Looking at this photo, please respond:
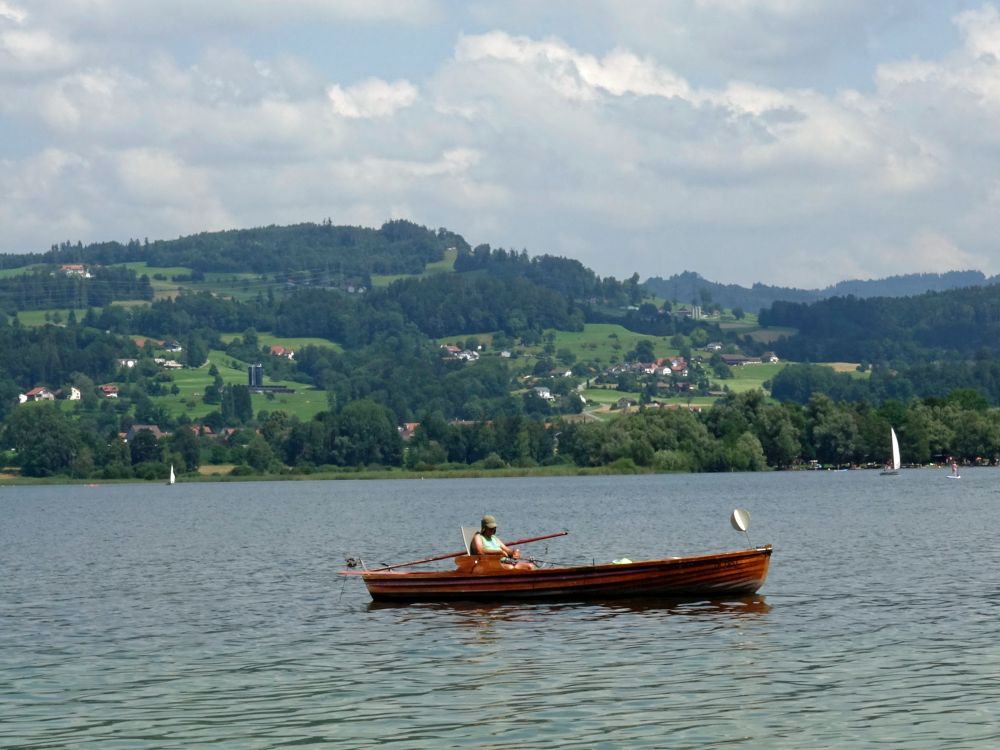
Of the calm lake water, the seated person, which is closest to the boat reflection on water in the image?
the calm lake water

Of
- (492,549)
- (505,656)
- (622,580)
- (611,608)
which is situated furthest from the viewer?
(492,549)

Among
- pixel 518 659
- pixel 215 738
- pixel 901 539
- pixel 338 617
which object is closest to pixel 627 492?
pixel 901 539

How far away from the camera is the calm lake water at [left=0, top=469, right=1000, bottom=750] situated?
90.3 feet

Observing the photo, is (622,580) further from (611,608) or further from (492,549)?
(492,549)

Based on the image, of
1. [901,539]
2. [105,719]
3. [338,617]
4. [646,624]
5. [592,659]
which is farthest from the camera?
[901,539]

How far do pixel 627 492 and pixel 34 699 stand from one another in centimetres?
11970

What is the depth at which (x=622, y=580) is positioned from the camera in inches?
1794

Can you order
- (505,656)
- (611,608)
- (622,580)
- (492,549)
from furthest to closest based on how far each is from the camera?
(492,549), (622,580), (611,608), (505,656)

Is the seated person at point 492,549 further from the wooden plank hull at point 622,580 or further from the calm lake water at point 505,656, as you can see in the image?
the calm lake water at point 505,656

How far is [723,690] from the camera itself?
3066 cm

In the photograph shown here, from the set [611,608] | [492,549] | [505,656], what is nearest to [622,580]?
[611,608]

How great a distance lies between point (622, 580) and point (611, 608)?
1.08 metres

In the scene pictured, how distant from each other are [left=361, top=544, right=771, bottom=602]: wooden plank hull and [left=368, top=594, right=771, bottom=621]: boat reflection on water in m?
0.23

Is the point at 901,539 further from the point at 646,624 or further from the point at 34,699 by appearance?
the point at 34,699
